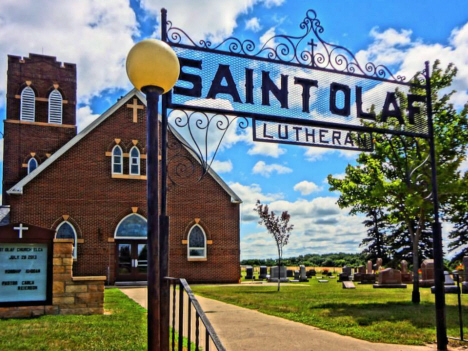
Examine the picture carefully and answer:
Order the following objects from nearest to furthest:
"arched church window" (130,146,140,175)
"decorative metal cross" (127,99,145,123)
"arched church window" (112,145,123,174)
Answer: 1. "arched church window" (112,145,123,174)
2. "arched church window" (130,146,140,175)
3. "decorative metal cross" (127,99,145,123)

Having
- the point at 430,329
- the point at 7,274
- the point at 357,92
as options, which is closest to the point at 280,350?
the point at 430,329

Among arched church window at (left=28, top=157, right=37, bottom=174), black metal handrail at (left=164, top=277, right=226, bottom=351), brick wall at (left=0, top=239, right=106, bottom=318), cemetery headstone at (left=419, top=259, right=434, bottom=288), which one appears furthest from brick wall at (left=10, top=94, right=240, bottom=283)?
black metal handrail at (left=164, top=277, right=226, bottom=351)

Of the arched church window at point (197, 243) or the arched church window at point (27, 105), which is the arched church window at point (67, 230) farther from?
the arched church window at point (27, 105)

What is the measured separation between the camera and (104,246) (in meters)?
24.7

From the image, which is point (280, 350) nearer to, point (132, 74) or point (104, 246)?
point (132, 74)

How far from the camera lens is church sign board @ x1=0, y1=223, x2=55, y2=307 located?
1116cm

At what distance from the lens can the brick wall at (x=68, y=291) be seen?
1158 cm

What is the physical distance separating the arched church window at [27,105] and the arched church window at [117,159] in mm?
8231

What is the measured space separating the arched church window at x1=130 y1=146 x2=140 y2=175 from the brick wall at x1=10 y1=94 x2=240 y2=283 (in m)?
0.31

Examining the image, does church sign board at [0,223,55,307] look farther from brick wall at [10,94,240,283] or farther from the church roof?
brick wall at [10,94,240,283]

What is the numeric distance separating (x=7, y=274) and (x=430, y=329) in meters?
9.16

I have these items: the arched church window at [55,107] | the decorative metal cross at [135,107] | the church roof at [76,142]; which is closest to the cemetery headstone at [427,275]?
the church roof at [76,142]

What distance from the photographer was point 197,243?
87.7ft

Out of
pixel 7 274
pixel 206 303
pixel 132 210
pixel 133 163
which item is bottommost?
pixel 206 303
